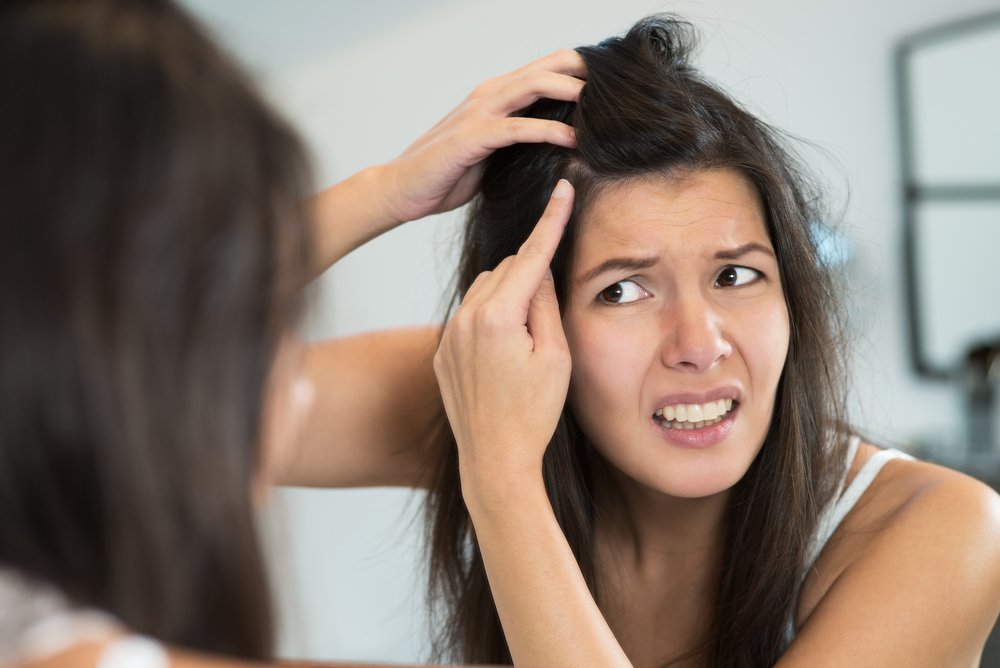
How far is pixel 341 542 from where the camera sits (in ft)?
14.7

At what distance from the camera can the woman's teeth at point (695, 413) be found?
1.34m

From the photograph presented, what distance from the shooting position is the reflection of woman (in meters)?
1.20

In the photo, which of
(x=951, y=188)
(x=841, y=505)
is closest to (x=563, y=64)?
(x=841, y=505)

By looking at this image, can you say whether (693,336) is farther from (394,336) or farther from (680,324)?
(394,336)

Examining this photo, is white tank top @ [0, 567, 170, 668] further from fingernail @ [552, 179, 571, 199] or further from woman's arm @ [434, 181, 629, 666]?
fingernail @ [552, 179, 571, 199]

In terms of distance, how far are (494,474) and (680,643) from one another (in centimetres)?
46

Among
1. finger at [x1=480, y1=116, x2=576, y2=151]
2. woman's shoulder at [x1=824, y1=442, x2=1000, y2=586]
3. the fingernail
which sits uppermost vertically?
finger at [x1=480, y1=116, x2=576, y2=151]

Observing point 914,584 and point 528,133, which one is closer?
point 914,584

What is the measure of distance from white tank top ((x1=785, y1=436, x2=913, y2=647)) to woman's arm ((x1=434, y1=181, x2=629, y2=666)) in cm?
35

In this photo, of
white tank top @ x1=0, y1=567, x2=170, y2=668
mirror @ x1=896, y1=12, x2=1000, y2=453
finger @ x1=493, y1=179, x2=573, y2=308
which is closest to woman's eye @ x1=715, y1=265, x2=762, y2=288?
finger @ x1=493, y1=179, x2=573, y2=308

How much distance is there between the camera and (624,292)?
1.37 m

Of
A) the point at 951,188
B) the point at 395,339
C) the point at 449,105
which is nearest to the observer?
the point at 395,339

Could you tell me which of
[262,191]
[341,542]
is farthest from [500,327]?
[341,542]

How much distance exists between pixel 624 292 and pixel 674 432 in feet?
0.64
